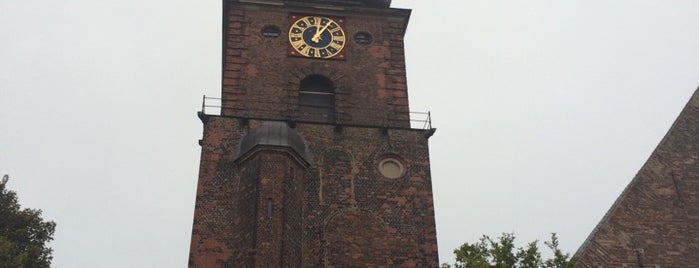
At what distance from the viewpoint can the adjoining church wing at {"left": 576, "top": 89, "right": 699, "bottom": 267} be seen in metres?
18.2

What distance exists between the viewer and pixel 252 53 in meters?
24.9

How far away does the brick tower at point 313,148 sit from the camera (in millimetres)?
20375

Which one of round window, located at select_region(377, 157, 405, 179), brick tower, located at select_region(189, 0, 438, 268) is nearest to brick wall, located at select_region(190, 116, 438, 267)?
brick tower, located at select_region(189, 0, 438, 268)

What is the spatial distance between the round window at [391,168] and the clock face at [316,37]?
4.22m

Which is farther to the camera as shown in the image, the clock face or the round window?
the clock face

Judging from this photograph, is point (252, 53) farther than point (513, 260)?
Yes

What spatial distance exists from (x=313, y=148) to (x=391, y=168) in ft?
7.16

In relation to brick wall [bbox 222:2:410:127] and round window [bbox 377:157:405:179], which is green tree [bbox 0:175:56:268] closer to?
brick wall [bbox 222:2:410:127]

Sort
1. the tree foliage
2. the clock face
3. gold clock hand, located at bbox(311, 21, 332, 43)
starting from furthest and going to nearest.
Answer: gold clock hand, located at bbox(311, 21, 332, 43), the clock face, the tree foliage

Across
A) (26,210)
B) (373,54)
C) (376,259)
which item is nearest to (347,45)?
(373,54)

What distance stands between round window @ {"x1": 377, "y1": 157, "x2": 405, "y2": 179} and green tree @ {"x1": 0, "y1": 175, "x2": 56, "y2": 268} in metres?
10.3

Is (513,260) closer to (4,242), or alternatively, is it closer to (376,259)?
(376,259)

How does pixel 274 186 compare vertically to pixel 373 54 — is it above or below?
below

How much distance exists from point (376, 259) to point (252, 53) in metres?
7.76
